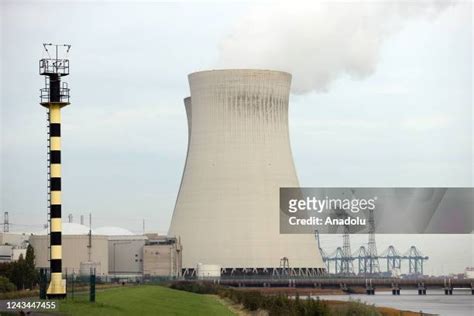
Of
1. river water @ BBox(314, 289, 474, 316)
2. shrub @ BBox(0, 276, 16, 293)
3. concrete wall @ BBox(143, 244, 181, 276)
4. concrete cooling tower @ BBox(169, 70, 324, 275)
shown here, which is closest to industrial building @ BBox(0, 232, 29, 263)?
concrete wall @ BBox(143, 244, 181, 276)

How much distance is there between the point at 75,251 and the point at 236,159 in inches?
505

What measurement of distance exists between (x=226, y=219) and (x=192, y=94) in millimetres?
7238

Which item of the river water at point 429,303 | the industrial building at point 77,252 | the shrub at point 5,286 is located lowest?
the river water at point 429,303

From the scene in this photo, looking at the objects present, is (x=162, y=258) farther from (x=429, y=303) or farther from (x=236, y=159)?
(x=429, y=303)

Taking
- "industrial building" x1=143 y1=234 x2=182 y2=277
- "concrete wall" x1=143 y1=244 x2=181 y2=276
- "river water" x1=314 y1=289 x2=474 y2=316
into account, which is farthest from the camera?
"concrete wall" x1=143 y1=244 x2=181 y2=276

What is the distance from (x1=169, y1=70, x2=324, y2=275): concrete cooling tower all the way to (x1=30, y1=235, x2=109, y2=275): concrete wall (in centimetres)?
686

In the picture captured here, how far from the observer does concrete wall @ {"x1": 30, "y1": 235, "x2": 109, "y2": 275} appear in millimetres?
65250

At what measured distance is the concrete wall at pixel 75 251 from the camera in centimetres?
6525

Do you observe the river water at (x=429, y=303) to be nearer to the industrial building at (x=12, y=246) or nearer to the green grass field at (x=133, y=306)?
the green grass field at (x=133, y=306)

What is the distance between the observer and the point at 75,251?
222ft

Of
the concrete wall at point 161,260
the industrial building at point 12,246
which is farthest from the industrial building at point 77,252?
the concrete wall at point 161,260

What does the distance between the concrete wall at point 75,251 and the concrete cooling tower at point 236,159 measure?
6.86 metres

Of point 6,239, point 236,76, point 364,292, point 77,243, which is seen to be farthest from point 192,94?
point 364,292

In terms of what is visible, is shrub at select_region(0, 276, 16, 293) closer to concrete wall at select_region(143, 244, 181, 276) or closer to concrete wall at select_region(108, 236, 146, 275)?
concrete wall at select_region(143, 244, 181, 276)
